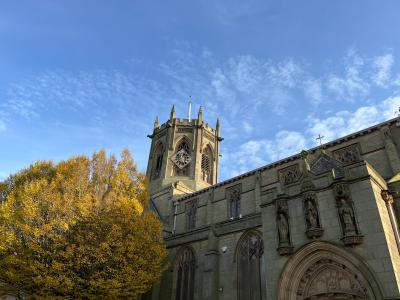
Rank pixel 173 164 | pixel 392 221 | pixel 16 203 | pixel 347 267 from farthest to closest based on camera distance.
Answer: pixel 173 164
pixel 16 203
pixel 392 221
pixel 347 267

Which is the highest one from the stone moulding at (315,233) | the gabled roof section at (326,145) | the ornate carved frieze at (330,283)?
the gabled roof section at (326,145)

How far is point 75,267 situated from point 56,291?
1.56 m

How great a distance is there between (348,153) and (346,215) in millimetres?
11504

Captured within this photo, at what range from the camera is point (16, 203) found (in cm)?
1880

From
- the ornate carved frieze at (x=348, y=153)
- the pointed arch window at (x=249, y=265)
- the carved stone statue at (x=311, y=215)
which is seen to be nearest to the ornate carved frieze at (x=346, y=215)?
the carved stone statue at (x=311, y=215)

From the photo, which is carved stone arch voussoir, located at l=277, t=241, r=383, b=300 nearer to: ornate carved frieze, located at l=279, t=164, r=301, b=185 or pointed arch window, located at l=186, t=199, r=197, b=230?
ornate carved frieze, located at l=279, t=164, r=301, b=185

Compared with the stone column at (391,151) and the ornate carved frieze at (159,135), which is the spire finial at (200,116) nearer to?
the ornate carved frieze at (159,135)

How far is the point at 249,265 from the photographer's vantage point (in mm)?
18766

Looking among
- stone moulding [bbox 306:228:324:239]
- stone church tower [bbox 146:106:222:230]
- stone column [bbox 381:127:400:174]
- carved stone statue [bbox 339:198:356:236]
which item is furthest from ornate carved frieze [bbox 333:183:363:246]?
stone church tower [bbox 146:106:222:230]

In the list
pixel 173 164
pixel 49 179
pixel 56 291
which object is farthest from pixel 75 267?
pixel 173 164

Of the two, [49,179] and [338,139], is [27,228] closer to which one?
[49,179]

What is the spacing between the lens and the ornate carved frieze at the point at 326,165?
14359 millimetres

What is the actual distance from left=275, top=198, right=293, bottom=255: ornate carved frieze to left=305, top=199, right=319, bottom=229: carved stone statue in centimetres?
106

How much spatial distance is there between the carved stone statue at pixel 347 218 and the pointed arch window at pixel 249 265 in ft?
23.2
